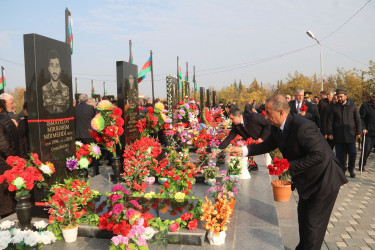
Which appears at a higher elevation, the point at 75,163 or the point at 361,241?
the point at 75,163

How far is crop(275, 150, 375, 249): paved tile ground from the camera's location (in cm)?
392

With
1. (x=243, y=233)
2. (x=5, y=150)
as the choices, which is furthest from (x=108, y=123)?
(x=243, y=233)

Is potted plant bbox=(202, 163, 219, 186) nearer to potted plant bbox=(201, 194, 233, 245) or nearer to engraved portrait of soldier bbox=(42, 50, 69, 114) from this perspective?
potted plant bbox=(201, 194, 233, 245)

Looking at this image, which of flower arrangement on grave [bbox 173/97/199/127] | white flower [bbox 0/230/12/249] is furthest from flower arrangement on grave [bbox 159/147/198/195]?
flower arrangement on grave [bbox 173/97/199/127]

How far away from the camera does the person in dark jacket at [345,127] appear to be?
23.6 ft

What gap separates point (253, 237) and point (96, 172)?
526cm

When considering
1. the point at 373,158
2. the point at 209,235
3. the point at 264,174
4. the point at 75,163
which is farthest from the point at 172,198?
the point at 373,158

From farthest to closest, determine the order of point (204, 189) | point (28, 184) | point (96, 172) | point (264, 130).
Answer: point (96, 172) < point (264, 130) < point (204, 189) < point (28, 184)

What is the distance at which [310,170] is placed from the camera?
3029 millimetres

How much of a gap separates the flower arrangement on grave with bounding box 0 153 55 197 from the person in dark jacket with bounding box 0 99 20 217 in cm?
89

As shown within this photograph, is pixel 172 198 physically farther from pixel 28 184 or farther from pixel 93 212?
pixel 28 184

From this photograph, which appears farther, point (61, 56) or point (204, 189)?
point (204, 189)

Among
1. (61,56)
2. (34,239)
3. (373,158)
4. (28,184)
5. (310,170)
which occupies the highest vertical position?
(61,56)

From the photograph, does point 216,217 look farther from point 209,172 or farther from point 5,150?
point 5,150
